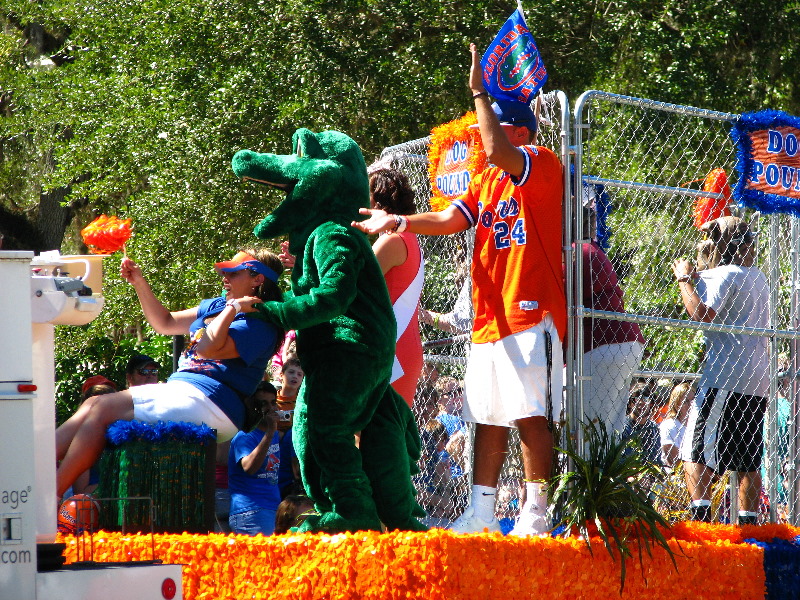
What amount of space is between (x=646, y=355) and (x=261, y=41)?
597cm

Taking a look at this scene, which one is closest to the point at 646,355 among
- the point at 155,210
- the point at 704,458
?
the point at 704,458

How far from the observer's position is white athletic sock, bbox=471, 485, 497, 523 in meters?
5.31

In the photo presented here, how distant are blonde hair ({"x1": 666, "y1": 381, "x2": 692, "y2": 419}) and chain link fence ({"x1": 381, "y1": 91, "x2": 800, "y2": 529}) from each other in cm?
2

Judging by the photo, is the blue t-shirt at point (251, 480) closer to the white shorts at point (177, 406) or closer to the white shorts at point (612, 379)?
the white shorts at point (177, 406)

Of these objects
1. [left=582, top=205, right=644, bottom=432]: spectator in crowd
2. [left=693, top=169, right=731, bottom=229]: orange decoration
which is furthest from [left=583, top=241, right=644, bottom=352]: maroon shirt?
[left=693, top=169, right=731, bottom=229]: orange decoration

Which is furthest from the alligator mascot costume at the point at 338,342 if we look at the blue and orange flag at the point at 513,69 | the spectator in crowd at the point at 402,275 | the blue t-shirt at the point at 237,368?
the blue and orange flag at the point at 513,69

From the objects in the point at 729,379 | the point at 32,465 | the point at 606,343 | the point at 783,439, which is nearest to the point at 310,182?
the point at 606,343

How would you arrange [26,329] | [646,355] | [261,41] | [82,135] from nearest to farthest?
[26,329]
[646,355]
[261,41]
[82,135]

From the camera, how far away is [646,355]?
30.5 ft

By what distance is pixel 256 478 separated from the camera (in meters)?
6.60

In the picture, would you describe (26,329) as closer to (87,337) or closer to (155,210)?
(155,210)

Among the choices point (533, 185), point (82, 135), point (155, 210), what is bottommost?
point (533, 185)

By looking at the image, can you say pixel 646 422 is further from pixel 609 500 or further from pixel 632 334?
pixel 609 500

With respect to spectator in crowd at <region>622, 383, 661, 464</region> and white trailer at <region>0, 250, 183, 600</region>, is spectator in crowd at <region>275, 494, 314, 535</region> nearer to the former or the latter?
spectator in crowd at <region>622, 383, 661, 464</region>
